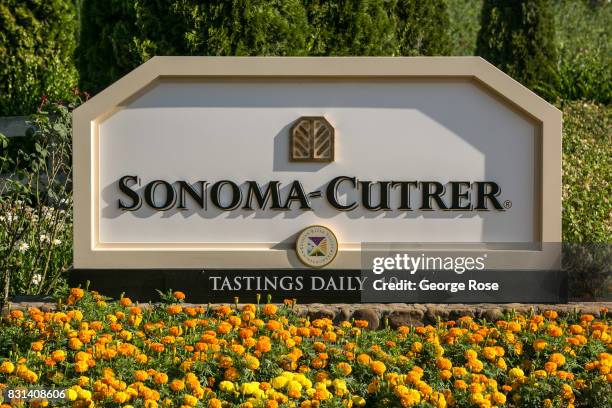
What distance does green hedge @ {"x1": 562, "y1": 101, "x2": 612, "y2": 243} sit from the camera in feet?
24.2

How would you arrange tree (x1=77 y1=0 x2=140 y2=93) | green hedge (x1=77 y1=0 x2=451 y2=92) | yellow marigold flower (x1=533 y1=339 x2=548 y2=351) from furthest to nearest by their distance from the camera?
1. tree (x1=77 y1=0 x2=140 y2=93)
2. green hedge (x1=77 y1=0 x2=451 y2=92)
3. yellow marigold flower (x1=533 y1=339 x2=548 y2=351)

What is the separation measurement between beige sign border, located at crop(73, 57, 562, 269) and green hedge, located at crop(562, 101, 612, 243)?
142 centimetres

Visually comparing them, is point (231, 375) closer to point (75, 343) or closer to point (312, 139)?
point (75, 343)

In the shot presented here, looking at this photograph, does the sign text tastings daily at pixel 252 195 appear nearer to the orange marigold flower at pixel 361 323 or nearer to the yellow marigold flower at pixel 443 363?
the orange marigold flower at pixel 361 323

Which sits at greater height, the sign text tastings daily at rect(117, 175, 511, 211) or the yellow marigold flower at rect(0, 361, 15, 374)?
the sign text tastings daily at rect(117, 175, 511, 211)

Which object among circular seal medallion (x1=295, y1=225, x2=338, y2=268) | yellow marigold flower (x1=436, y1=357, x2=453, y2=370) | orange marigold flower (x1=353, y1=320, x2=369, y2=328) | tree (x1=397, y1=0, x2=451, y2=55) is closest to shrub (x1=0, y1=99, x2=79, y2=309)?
circular seal medallion (x1=295, y1=225, x2=338, y2=268)

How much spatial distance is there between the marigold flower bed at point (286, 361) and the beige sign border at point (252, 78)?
586mm

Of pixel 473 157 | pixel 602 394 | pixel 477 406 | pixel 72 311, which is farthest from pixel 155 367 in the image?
pixel 473 157

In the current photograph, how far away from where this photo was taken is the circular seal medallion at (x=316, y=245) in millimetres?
6016

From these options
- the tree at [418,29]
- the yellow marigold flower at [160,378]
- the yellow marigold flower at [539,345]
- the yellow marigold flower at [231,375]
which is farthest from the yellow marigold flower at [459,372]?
the tree at [418,29]

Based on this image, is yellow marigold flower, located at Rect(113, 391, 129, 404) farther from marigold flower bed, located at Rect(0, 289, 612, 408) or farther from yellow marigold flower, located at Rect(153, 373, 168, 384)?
yellow marigold flower, located at Rect(153, 373, 168, 384)

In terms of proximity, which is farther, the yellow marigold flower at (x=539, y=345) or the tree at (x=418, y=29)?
Result: the tree at (x=418, y=29)

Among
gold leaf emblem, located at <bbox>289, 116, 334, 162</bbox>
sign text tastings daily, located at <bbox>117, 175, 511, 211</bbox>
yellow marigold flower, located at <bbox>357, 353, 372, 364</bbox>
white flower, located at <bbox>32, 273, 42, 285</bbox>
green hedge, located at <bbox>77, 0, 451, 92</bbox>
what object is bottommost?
yellow marigold flower, located at <bbox>357, 353, 372, 364</bbox>

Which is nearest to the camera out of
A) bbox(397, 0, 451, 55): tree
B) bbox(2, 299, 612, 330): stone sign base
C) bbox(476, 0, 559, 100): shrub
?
bbox(2, 299, 612, 330): stone sign base
